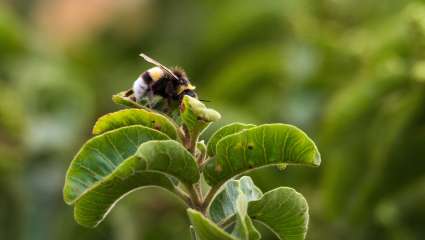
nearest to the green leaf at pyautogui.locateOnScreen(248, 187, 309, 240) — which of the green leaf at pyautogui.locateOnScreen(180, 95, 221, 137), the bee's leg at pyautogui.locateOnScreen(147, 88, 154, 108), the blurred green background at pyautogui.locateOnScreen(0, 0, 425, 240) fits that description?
the green leaf at pyautogui.locateOnScreen(180, 95, 221, 137)

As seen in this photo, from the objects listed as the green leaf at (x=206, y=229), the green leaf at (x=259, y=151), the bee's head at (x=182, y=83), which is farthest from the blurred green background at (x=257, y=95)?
the green leaf at (x=206, y=229)

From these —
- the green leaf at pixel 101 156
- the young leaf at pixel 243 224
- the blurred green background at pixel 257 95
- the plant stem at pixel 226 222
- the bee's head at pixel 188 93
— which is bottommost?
the blurred green background at pixel 257 95

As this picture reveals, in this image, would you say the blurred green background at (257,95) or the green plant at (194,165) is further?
the blurred green background at (257,95)

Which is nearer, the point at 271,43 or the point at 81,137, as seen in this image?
the point at 81,137

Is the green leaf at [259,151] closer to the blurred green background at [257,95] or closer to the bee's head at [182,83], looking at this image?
the bee's head at [182,83]

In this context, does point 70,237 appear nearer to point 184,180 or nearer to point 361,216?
point 361,216

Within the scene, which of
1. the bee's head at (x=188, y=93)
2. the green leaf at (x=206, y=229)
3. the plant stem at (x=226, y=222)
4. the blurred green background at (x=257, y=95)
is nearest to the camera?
the green leaf at (x=206, y=229)

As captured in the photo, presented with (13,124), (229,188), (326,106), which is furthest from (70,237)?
(229,188)
